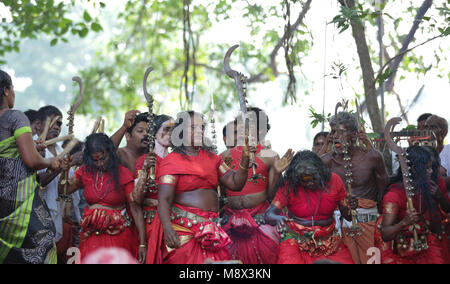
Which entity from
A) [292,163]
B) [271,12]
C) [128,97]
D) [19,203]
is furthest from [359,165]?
[128,97]

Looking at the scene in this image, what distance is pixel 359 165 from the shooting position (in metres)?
5.80

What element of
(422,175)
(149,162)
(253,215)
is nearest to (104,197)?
(149,162)

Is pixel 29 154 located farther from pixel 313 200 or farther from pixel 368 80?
pixel 368 80

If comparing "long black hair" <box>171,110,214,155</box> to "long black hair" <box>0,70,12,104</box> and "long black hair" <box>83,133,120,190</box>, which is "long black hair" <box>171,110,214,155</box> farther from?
"long black hair" <box>0,70,12,104</box>

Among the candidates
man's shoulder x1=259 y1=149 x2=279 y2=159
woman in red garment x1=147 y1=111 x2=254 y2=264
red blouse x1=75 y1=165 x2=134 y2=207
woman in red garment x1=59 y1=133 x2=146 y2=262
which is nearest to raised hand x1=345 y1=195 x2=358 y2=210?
man's shoulder x1=259 y1=149 x2=279 y2=159

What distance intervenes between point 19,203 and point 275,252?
2.51 m

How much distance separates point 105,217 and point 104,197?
0.60 ft

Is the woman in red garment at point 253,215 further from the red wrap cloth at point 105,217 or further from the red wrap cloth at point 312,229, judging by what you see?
the red wrap cloth at point 105,217

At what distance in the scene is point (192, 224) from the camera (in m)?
4.50

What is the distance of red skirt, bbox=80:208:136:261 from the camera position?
487 centimetres

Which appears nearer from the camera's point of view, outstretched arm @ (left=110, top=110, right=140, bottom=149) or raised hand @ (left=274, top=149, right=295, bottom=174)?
raised hand @ (left=274, top=149, right=295, bottom=174)

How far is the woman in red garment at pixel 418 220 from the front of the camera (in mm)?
4680

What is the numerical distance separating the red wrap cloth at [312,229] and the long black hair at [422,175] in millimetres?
642

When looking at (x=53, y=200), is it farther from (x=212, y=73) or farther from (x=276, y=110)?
(x=212, y=73)
